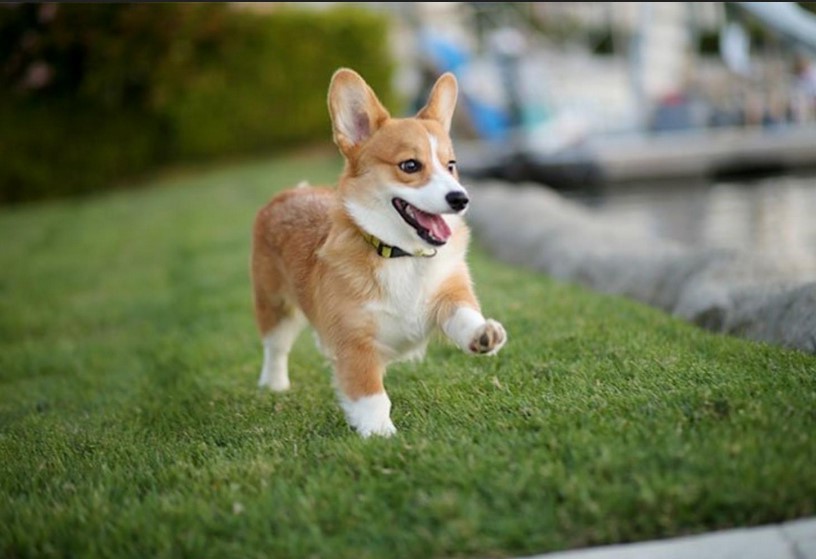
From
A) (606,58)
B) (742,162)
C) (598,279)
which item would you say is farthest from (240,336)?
(606,58)

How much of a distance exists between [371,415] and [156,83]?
1617 cm

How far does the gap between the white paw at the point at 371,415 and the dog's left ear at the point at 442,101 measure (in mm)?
1136

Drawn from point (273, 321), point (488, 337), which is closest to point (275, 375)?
point (273, 321)

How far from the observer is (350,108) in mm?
3859

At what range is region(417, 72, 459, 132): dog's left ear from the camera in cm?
399

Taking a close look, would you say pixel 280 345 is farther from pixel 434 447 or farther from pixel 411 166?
pixel 434 447

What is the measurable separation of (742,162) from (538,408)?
1229 centimetres

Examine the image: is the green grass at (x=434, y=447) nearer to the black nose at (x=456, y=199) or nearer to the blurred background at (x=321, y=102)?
the black nose at (x=456, y=199)

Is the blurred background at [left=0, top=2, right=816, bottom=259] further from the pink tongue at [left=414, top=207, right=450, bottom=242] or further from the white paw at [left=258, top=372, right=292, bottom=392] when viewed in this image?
the pink tongue at [left=414, top=207, right=450, bottom=242]

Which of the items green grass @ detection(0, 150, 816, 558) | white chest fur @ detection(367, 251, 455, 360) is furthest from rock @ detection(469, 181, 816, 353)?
white chest fur @ detection(367, 251, 455, 360)

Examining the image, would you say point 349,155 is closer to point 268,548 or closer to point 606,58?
point 268,548

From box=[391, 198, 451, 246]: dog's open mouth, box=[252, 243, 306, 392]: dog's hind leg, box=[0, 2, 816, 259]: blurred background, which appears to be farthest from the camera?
box=[0, 2, 816, 259]: blurred background

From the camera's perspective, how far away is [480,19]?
22.5m

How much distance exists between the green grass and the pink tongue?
632 mm
